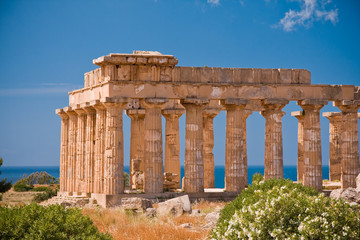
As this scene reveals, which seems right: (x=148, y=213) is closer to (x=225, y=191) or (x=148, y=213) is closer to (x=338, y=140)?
(x=225, y=191)

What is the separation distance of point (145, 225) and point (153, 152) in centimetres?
1083

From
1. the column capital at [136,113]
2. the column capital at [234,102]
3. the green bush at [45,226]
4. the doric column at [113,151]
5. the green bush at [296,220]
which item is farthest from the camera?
the column capital at [136,113]

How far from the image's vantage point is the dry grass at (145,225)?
22.4 metres

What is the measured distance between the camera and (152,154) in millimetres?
34781

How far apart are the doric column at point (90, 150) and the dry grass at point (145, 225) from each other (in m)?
7.95

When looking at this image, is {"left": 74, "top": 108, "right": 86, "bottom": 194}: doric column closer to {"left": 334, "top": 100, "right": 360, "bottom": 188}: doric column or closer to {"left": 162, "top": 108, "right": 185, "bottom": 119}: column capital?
{"left": 162, "top": 108, "right": 185, "bottom": 119}: column capital

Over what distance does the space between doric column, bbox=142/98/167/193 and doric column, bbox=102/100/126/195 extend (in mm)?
1473

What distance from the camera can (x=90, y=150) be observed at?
37.3 metres

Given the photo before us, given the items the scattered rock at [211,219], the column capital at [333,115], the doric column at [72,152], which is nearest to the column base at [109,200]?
the doric column at [72,152]

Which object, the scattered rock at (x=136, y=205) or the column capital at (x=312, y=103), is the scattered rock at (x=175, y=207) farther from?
the column capital at (x=312, y=103)

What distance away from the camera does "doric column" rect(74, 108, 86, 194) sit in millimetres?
38094

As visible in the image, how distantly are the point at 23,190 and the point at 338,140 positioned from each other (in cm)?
2965

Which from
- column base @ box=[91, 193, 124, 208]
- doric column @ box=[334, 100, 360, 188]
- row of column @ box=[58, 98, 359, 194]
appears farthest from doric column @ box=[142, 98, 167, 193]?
doric column @ box=[334, 100, 360, 188]

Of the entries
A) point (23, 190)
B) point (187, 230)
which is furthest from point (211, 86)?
point (23, 190)
